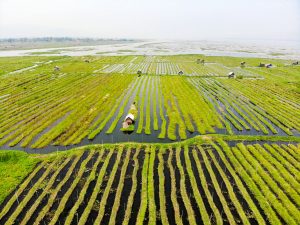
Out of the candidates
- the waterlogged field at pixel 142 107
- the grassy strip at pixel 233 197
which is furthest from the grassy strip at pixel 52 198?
the grassy strip at pixel 233 197

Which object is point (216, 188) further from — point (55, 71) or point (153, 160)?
point (55, 71)

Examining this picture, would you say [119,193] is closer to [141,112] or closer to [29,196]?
[29,196]

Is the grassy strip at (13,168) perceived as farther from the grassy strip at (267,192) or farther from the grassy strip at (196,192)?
the grassy strip at (267,192)

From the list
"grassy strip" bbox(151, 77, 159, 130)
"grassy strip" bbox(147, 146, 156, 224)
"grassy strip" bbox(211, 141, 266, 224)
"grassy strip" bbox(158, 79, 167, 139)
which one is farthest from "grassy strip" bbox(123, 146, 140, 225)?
"grassy strip" bbox(211, 141, 266, 224)

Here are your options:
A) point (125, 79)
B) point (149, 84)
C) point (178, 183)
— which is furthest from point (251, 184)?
point (125, 79)

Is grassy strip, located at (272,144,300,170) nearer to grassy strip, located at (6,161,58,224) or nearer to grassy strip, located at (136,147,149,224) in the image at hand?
grassy strip, located at (136,147,149,224)

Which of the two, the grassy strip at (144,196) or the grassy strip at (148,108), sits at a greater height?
the grassy strip at (148,108)
